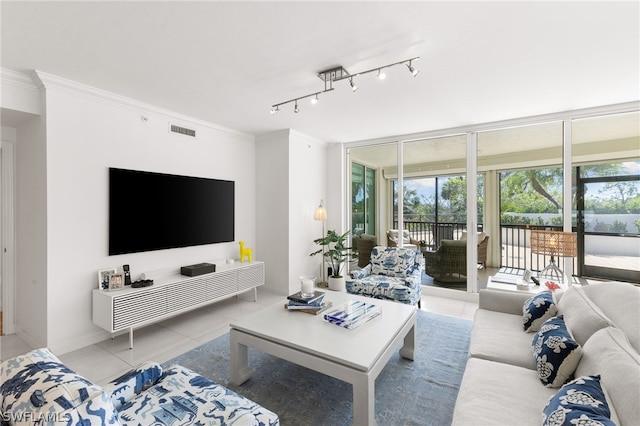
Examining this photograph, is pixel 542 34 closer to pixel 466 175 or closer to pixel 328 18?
pixel 328 18

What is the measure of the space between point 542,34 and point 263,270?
4084 mm

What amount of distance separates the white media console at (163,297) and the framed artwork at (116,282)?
0.33ft

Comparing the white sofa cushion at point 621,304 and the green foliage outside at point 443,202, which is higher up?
the green foliage outside at point 443,202

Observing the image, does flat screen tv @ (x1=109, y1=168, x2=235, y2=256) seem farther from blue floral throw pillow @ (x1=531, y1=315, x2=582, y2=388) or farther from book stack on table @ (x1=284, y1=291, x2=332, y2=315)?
blue floral throw pillow @ (x1=531, y1=315, x2=582, y2=388)

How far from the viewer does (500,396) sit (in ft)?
4.74

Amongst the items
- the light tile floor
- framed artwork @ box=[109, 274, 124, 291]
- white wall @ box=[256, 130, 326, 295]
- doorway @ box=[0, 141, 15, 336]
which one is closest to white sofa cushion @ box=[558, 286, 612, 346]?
the light tile floor

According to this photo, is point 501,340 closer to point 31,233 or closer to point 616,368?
point 616,368

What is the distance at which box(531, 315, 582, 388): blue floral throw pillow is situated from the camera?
1483 mm

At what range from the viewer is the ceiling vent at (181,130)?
12.1 feet

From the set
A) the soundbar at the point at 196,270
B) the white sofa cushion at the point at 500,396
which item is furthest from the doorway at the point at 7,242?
the white sofa cushion at the point at 500,396

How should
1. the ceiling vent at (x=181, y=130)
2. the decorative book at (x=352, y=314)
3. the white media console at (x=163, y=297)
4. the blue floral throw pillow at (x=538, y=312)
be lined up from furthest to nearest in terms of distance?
the ceiling vent at (x=181, y=130), the white media console at (x=163, y=297), the decorative book at (x=352, y=314), the blue floral throw pillow at (x=538, y=312)

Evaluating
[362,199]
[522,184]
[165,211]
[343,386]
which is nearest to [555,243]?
[522,184]

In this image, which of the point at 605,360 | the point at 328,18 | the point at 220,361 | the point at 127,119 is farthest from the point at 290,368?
the point at 127,119

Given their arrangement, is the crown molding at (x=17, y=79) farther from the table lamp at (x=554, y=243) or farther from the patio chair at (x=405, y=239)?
the table lamp at (x=554, y=243)
